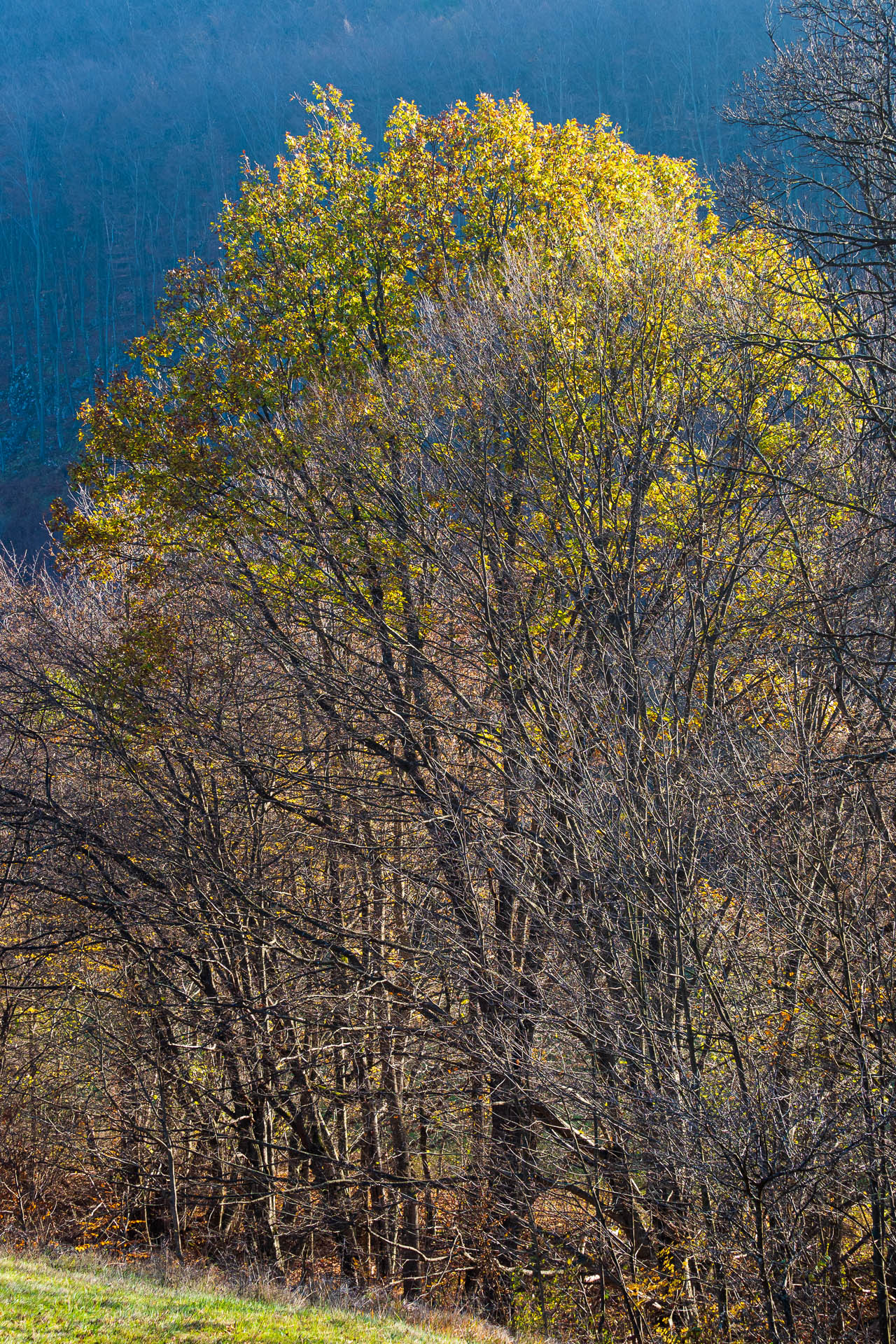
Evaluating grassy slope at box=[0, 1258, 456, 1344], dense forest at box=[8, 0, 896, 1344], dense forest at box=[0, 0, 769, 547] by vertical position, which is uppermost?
dense forest at box=[0, 0, 769, 547]

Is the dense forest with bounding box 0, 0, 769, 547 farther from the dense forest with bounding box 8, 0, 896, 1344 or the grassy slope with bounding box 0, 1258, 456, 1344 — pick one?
the grassy slope with bounding box 0, 1258, 456, 1344

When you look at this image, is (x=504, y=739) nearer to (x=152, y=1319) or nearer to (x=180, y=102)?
(x=152, y=1319)

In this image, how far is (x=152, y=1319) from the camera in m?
5.94

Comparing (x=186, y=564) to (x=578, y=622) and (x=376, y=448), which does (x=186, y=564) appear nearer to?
(x=376, y=448)

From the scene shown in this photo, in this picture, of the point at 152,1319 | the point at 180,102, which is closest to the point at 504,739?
the point at 152,1319

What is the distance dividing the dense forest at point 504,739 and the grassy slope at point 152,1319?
6.50ft

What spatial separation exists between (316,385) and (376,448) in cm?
101

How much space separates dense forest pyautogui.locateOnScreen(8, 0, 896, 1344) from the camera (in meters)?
7.26

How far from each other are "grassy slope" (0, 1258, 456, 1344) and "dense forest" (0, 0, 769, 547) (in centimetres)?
5866

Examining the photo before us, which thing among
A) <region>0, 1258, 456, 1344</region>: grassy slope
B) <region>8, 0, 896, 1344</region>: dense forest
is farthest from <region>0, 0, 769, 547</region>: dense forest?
<region>0, 1258, 456, 1344</region>: grassy slope

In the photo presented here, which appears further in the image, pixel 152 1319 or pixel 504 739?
A: pixel 504 739

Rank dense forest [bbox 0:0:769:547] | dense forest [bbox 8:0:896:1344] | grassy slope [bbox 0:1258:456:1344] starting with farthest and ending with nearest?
dense forest [bbox 0:0:769:547] → dense forest [bbox 8:0:896:1344] → grassy slope [bbox 0:1258:456:1344]

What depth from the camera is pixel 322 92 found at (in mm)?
11914

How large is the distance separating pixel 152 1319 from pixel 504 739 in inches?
219
